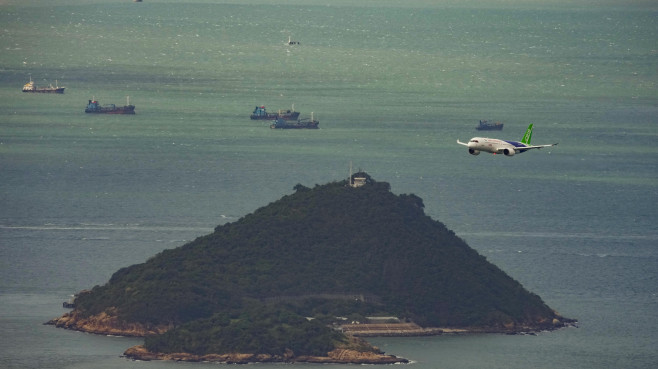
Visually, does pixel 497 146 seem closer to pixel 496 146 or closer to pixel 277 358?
pixel 496 146

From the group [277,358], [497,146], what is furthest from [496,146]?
[277,358]

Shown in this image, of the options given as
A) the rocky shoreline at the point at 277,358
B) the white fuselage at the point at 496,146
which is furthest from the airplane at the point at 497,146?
the rocky shoreline at the point at 277,358

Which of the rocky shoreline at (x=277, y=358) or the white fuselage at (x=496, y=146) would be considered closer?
the white fuselage at (x=496, y=146)

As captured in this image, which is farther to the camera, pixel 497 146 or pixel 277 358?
pixel 277 358

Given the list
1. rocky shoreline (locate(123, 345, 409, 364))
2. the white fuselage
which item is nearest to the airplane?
the white fuselage

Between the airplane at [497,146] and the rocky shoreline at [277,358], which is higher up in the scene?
the airplane at [497,146]

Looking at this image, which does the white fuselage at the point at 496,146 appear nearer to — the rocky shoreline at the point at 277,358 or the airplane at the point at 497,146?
the airplane at the point at 497,146

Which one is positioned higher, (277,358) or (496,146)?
(496,146)

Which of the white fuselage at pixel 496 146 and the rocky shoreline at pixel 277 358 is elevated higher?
the white fuselage at pixel 496 146

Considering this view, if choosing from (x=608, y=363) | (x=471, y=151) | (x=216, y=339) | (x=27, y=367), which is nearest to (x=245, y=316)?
(x=216, y=339)
